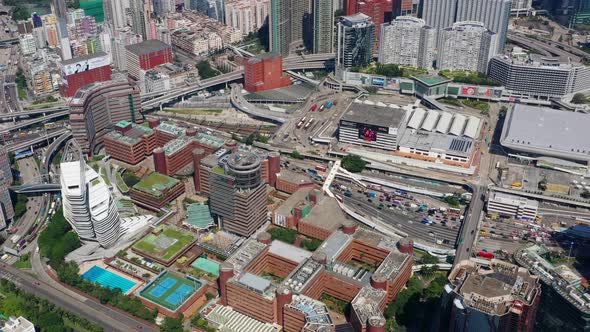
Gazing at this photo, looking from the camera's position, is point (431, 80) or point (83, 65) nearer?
point (431, 80)

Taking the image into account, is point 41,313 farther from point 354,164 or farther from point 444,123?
point 444,123

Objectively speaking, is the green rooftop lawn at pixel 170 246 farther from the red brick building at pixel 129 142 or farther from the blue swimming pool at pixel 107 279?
the red brick building at pixel 129 142

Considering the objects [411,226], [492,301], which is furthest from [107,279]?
[492,301]

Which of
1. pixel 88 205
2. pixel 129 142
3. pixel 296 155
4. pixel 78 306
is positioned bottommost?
pixel 78 306

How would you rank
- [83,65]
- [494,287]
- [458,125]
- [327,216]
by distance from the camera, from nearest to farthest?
1. [494,287]
2. [327,216]
3. [458,125]
4. [83,65]

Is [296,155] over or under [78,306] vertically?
over

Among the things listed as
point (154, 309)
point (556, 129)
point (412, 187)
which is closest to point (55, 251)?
point (154, 309)

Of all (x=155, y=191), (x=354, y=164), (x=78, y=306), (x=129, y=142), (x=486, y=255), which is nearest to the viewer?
(x=78, y=306)

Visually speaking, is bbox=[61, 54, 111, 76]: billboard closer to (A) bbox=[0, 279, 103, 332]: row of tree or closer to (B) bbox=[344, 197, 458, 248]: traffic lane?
(A) bbox=[0, 279, 103, 332]: row of tree

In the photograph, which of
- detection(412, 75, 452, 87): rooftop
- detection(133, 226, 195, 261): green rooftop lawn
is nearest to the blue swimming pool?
detection(133, 226, 195, 261): green rooftop lawn
